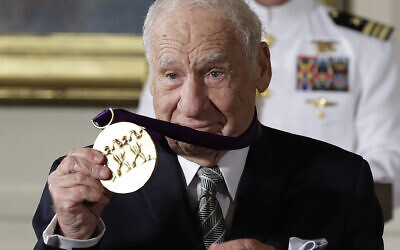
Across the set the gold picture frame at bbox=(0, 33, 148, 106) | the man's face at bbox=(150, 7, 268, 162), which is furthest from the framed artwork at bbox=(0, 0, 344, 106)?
the man's face at bbox=(150, 7, 268, 162)

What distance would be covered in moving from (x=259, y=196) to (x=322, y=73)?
5.36 ft

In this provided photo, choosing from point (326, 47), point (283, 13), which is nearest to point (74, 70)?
point (283, 13)

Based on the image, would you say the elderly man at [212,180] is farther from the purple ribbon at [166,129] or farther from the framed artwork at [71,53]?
the framed artwork at [71,53]

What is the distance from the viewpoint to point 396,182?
10.3ft

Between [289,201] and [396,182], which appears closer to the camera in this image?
[289,201]

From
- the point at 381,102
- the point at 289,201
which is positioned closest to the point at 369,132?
the point at 381,102

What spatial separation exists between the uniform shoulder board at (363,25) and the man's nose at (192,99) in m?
1.77

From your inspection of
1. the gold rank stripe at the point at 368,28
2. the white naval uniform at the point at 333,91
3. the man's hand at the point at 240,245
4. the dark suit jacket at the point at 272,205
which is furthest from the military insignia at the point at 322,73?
the man's hand at the point at 240,245

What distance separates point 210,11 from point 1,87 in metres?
2.19

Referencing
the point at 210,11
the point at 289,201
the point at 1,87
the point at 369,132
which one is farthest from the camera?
the point at 1,87

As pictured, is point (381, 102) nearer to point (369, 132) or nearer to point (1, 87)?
point (369, 132)

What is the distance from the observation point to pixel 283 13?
333 cm

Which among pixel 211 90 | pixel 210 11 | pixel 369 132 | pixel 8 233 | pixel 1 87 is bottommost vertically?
pixel 8 233

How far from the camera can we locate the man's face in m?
1.65
